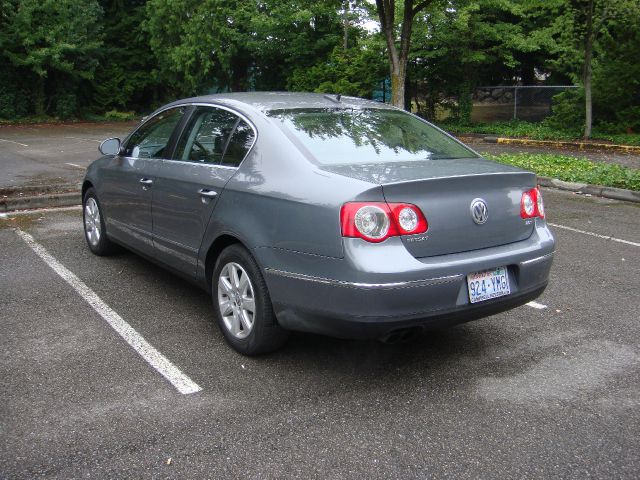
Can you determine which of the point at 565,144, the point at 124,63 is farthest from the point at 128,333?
the point at 124,63

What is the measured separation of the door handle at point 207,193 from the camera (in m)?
4.26

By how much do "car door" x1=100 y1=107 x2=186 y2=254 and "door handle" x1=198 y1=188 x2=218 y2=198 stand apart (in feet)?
2.62

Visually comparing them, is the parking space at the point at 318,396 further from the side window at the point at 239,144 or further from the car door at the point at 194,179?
the side window at the point at 239,144

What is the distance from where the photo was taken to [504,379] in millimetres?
3848

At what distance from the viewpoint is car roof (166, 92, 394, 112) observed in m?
4.51

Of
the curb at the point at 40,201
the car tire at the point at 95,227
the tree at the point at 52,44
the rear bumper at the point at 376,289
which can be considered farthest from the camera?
the tree at the point at 52,44

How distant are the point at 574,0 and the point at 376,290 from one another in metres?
18.3

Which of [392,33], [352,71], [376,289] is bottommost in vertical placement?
[376,289]

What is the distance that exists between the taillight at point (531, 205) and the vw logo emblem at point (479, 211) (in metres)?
0.37

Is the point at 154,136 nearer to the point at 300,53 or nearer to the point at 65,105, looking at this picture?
the point at 300,53

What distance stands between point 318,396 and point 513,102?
72.6 ft

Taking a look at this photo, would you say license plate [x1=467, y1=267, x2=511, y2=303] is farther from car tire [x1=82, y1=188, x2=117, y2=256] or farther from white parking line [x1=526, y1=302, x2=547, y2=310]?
car tire [x1=82, y1=188, x2=117, y2=256]

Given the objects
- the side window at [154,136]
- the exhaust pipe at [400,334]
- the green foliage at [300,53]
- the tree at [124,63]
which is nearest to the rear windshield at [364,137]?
the exhaust pipe at [400,334]

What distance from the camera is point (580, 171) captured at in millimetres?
11945
